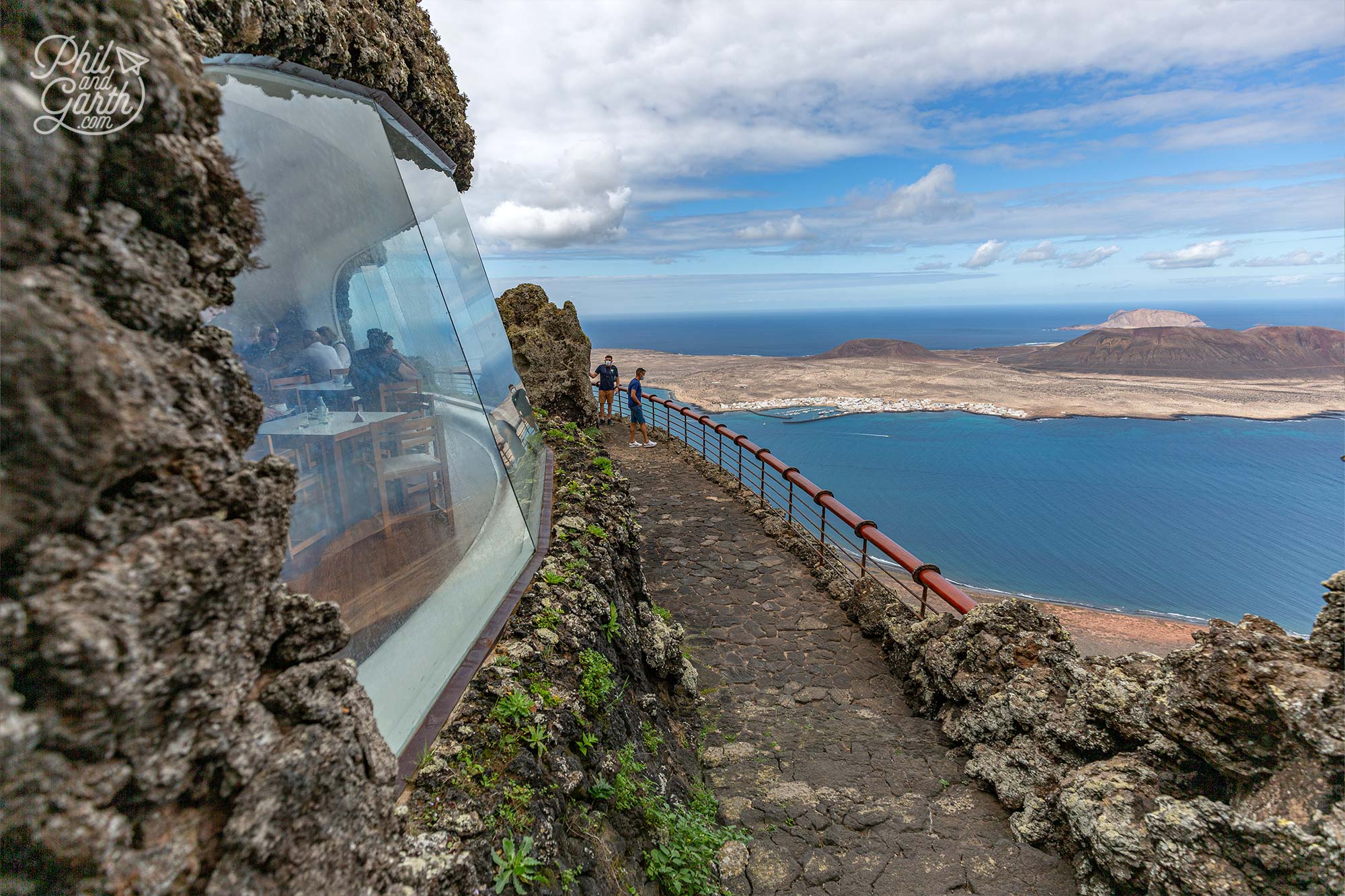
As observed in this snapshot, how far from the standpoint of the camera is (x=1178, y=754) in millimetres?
2781

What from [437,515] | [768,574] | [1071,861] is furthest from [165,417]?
[768,574]

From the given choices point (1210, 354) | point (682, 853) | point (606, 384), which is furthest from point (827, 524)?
point (1210, 354)

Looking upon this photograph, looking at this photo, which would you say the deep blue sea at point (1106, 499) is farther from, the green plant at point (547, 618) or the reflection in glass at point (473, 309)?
the green plant at point (547, 618)

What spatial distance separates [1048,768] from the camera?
3346 millimetres

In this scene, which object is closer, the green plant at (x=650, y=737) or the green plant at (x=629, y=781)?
the green plant at (x=629, y=781)

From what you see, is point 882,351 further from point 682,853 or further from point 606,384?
point 682,853

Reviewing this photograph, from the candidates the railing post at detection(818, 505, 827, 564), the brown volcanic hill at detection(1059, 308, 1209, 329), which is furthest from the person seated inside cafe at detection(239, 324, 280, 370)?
the brown volcanic hill at detection(1059, 308, 1209, 329)

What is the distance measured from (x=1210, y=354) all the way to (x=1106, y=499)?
166 ft

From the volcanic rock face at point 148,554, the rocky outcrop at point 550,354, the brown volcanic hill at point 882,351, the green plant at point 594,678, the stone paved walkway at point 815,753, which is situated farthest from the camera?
the brown volcanic hill at point 882,351

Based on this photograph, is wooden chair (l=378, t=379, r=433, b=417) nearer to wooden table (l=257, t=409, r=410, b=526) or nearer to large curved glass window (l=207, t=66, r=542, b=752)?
large curved glass window (l=207, t=66, r=542, b=752)

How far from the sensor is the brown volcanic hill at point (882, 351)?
7669 cm

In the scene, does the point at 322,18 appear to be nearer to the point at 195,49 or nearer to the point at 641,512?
the point at 195,49

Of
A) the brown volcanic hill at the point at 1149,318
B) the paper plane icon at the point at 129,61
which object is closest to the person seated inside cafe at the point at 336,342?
the paper plane icon at the point at 129,61

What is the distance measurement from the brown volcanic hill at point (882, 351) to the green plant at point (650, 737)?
75.6 metres
